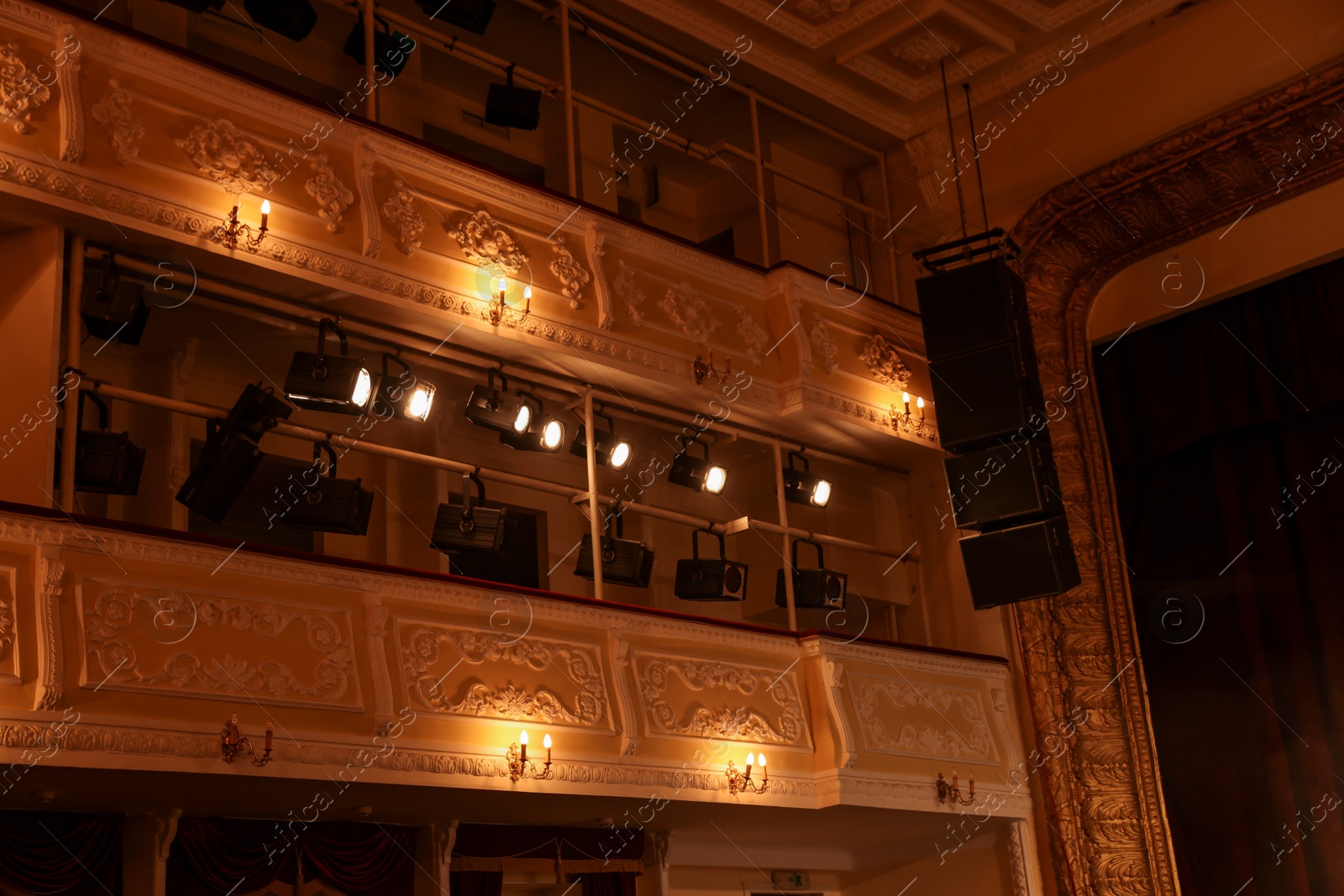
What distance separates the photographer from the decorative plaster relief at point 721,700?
6.59 metres

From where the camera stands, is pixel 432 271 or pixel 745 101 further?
pixel 745 101

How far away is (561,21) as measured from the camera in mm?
7945

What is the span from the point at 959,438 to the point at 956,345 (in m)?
0.52

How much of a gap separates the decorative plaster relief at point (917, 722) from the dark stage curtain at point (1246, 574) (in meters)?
1.26

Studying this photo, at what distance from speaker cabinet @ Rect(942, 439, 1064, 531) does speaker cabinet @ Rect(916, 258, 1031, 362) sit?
16.0 inches

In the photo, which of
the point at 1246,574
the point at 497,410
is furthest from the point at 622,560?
the point at 1246,574

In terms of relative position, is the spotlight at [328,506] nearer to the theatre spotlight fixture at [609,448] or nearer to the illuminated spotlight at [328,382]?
the illuminated spotlight at [328,382]

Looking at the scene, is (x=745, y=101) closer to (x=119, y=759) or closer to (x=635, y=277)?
(x=635, y=277)

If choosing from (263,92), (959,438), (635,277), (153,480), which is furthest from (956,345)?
(153,480)

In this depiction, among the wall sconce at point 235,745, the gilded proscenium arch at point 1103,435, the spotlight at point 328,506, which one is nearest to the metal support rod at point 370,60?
the spotlight at point 328,506

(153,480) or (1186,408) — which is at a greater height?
(1186,408)

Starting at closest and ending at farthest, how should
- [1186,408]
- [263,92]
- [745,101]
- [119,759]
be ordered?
[119,759], [263,92], [1186,408], [745,101]

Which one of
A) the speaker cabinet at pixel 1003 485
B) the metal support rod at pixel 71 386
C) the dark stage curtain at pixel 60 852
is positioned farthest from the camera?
the speaker cabinet at pixel 1003 485

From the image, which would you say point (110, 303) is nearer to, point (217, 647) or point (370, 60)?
point (217, 647)
